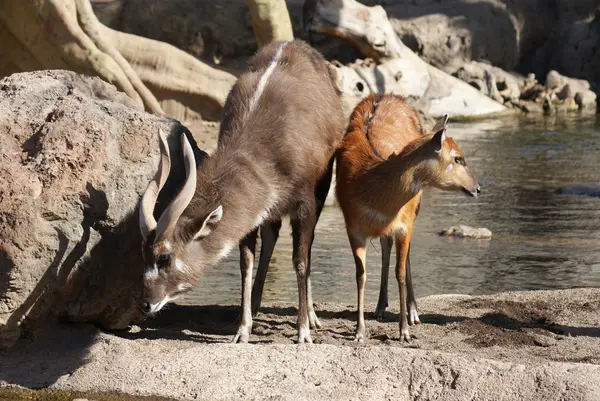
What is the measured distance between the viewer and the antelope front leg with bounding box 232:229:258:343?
7145 mm

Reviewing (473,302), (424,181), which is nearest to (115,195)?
(424,181)

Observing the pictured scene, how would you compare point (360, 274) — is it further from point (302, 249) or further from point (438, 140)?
point (438, 140)

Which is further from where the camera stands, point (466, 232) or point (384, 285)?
point (466, 232)

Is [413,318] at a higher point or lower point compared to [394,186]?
lower

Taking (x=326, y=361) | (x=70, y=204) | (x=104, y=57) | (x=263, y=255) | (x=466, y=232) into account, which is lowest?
(x=466, y=232)

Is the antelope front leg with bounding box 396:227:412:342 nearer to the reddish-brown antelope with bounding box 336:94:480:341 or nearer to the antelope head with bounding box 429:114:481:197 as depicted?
the reddish-brown antelope with bounding box 336:94:480:341

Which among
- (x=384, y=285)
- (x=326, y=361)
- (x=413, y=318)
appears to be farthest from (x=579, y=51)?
(x=326, y=361)

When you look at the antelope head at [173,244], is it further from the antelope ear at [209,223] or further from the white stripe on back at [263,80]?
the white stripe on back at [263,80]

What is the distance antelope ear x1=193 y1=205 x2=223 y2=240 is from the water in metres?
2.52

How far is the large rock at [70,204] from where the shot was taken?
6543mm

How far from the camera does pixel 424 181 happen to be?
738 cm

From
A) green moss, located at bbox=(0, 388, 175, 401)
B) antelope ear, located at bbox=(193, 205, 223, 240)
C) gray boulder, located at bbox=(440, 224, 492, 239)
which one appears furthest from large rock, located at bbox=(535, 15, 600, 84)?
green moss, located at bbox=(0, 388, 175, 401)

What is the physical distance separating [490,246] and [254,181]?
497 centimetres

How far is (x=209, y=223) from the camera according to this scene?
630cm
